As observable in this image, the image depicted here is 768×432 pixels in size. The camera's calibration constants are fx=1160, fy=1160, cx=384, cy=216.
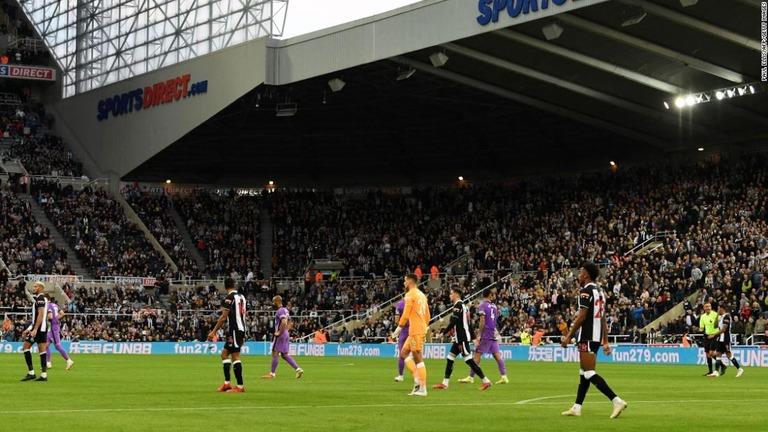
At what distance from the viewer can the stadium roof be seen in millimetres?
47688

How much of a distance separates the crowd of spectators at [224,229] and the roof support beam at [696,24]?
35825mm

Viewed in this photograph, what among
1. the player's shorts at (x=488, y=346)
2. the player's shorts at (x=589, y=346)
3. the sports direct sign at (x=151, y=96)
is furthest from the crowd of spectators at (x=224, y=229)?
the player's shorts at (x=589, y=346)

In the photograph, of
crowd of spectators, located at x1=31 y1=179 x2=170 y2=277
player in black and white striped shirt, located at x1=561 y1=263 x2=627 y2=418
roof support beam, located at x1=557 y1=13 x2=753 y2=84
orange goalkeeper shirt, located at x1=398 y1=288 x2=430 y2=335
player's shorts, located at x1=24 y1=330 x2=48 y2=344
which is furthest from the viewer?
crowd of spectators, located at x1=31 y1=179 x2=170 y2=277

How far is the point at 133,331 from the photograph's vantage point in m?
60.6

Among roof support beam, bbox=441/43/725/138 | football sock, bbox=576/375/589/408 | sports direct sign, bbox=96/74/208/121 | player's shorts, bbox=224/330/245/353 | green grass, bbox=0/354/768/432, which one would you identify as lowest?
green grass, bbox=0/354/768/432

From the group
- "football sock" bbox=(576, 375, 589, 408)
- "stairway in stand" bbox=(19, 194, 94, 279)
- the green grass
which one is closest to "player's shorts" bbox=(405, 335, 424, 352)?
the green grass

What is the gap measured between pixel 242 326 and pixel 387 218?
54.2m

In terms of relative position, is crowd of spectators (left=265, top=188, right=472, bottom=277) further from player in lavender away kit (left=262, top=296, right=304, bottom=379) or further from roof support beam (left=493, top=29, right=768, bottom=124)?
player in lavender away kit (left=262, top=296, right=304, bottom=379)

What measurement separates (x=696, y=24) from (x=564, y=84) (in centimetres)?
962

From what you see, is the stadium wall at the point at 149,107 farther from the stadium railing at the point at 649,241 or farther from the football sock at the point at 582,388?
the football sock at the point at 582,388

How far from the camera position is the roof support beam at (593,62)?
160ft

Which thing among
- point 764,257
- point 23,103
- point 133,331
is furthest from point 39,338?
point 23,103

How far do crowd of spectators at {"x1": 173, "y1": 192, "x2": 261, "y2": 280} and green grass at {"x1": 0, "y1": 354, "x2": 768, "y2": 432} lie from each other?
Result: 1628 inches

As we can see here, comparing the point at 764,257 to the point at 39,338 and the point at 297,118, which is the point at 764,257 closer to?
the point at 39,338
